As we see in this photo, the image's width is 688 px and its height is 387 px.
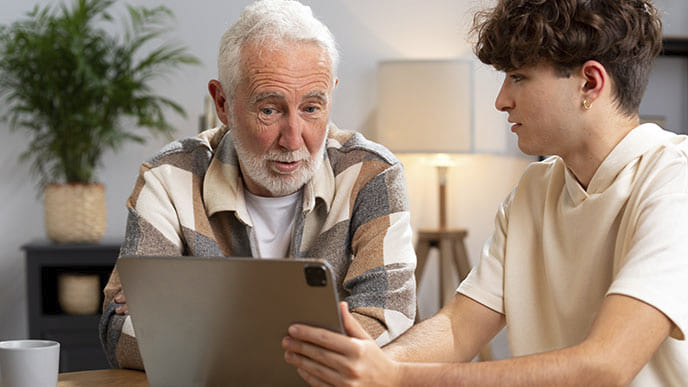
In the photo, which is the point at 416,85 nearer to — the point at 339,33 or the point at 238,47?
the point at 339,33

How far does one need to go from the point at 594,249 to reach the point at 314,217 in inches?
26.5

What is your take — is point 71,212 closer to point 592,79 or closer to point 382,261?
point 382,261

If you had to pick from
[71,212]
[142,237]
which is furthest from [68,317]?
[142,237]

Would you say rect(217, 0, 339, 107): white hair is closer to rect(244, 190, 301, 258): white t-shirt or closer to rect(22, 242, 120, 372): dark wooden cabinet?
rect(244, 190, 301, 258): white t-shirt

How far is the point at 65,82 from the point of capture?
324cm

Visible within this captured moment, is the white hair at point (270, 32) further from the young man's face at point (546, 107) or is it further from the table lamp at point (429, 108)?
the table lamp at point (429, 108)

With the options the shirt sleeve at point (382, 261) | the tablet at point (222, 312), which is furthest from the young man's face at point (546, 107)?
the tablet at point (222, 312)

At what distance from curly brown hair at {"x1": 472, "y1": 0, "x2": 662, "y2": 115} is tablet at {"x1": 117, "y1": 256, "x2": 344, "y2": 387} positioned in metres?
0.58

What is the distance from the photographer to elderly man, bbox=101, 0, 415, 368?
165 cm

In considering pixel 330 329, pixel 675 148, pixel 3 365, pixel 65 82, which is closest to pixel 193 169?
pixel 3 365

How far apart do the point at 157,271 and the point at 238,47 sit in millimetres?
759

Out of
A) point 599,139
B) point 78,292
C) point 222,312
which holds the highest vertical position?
point 599,139

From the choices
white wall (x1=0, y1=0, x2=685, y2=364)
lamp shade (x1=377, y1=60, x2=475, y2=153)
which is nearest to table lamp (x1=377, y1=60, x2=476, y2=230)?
lamp shade (x1=377, y1=60, x2=475, y2=153)

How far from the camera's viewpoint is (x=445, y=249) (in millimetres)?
3631
